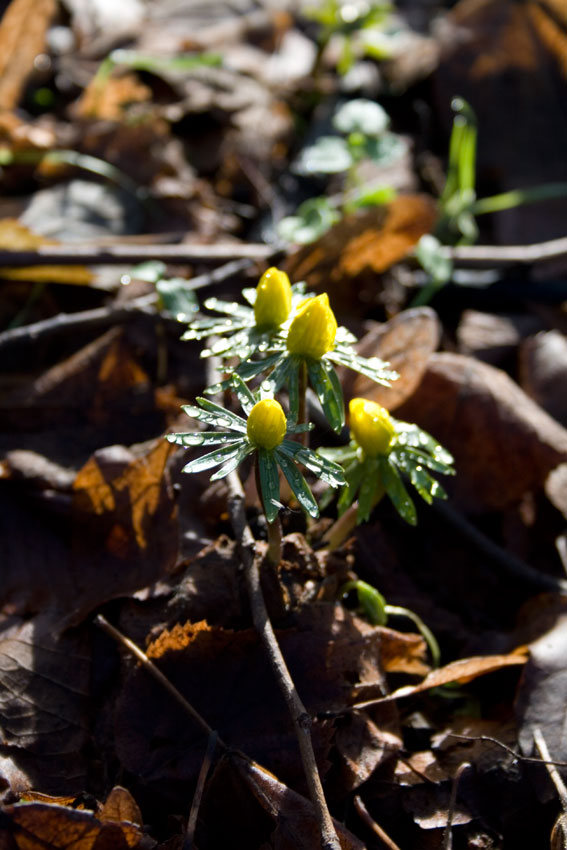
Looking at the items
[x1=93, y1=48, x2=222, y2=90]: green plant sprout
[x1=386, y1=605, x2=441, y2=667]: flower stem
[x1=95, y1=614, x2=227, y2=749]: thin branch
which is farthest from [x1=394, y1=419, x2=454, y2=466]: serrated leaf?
[x1=93, y1=48, x2=222, y2=90]: green plant sprout

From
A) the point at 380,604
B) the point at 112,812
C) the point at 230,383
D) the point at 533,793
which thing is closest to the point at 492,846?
the point at 533,793

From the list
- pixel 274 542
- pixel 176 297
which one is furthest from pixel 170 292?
pixel 274 542

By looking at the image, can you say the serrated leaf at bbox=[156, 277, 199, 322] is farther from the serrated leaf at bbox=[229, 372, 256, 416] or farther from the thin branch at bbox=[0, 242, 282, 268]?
the serrated leaf at bbox=[229, 372, 256, 416]

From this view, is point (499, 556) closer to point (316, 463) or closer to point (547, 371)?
point (547, 371)

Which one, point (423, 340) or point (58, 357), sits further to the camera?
point (58, 357)

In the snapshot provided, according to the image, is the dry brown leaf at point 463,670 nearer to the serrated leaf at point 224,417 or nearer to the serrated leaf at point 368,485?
the serrated leaf at point 368,485

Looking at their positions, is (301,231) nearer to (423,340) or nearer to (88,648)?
(423,340)
